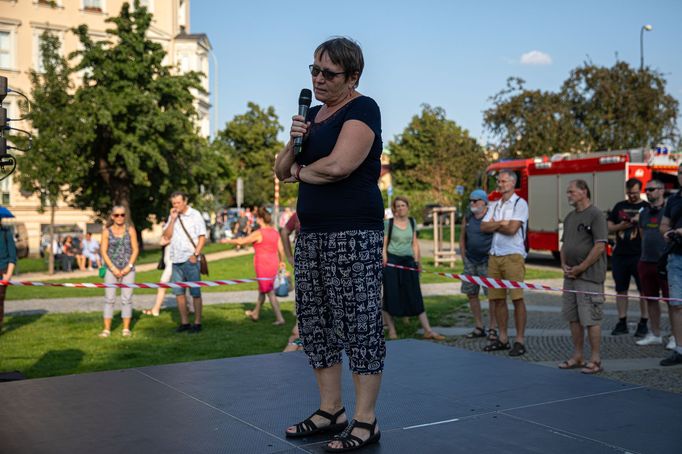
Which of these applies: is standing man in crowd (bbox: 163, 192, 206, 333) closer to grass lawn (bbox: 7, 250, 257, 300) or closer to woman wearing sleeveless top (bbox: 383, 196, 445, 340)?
woman wearing sleeveless top (bbox: 383, 196, 445, 340)

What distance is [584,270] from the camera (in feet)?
23.5

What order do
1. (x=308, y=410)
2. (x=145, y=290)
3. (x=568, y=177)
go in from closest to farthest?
(x=308, y=410) → (x=145, y=290) → (x=568, y=177)

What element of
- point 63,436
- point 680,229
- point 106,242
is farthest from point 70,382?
point 680,229

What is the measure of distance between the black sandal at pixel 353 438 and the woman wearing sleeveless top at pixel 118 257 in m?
6.57

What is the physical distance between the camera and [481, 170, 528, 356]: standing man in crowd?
8.16 metres

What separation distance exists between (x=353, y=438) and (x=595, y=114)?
3108 cm

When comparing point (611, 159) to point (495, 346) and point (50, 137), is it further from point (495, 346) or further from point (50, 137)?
point (50, 137)

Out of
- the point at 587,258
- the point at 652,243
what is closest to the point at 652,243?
the point at 652,243

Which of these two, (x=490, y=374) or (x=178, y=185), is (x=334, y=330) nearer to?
(x=490, y=374)

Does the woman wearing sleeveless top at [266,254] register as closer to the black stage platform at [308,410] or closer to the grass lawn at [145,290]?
the black stage platform at [308,410]

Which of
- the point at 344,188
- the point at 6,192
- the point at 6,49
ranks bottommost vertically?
the point at 344,188

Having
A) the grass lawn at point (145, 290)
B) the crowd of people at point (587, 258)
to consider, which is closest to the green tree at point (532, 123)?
the grass lawn at point (145, 290)

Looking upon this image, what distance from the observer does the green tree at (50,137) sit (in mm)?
24234

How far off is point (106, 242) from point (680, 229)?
6830 mm
